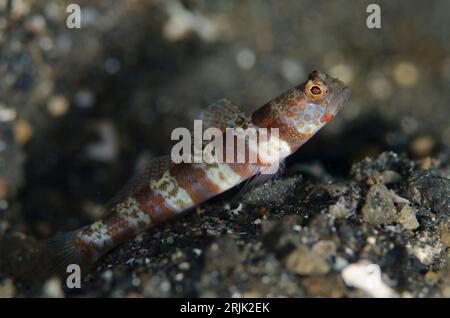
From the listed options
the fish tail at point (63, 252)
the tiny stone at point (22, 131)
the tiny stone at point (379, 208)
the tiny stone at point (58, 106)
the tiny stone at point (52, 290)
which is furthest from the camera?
the tiny stone at point (58, 106)

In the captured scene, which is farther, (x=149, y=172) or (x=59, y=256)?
(x=149, y=172)

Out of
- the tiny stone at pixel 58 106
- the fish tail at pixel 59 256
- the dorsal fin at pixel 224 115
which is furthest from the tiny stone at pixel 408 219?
the tiny stone at pixel 58 106

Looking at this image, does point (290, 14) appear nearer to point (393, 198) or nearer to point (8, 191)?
point (393, 198)

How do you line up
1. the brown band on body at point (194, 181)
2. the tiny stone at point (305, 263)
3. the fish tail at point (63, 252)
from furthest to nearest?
the brown band on body at point (194, 181), the fish tail at point (63, 252), the tiny stone at point (305, 263)

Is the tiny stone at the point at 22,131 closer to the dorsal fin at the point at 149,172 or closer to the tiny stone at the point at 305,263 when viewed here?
the dorsal fin at the point at 149,172

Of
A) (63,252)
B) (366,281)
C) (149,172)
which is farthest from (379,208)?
(63,252)

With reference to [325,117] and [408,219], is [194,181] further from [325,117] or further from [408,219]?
[408,219]
